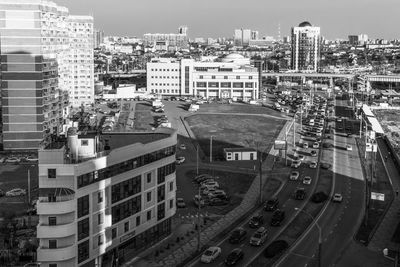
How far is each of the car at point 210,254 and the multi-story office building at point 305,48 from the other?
9252 cm

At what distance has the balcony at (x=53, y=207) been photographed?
14.8m

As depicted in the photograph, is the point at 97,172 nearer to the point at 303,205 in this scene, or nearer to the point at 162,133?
the point at 162,133

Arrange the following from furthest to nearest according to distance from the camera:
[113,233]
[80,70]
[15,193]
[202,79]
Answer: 1. [202,79]
2. [80,70]
3. [15,193]
4. [113,233]

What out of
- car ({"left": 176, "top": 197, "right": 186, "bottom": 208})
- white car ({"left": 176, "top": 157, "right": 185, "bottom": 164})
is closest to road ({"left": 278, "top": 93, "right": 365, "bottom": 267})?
car ({"left": 176, "top": 197, "right": 186, "bottom": 208})

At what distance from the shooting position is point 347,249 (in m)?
18.7

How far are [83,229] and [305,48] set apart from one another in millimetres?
97630

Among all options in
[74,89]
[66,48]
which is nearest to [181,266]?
[66,48]

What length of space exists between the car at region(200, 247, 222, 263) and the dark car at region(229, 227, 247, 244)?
1.15 meters

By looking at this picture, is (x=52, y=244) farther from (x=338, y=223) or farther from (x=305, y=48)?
(x=305, y=48)

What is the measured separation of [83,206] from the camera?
15617mm

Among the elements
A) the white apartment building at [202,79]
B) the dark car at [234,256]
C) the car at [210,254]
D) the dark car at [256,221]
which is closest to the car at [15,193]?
→ the dark car at [256,221]

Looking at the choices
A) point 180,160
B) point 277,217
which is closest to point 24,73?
point 180,160

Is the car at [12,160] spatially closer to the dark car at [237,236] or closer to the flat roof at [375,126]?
the dark car at [237,236]

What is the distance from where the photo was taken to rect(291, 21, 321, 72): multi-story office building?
10656 cm
